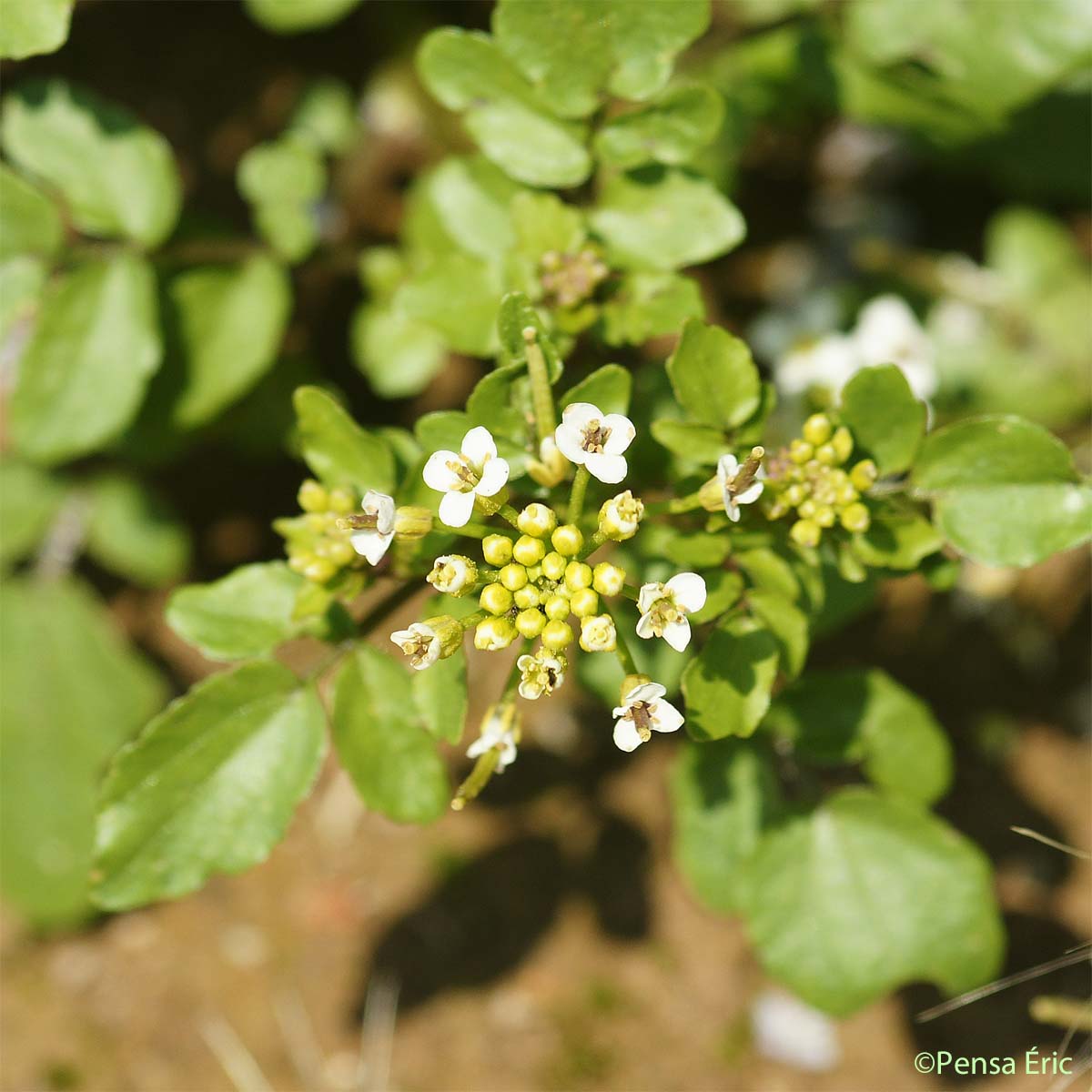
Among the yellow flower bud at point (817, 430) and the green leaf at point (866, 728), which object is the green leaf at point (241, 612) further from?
the green leaf at point (866, 728)

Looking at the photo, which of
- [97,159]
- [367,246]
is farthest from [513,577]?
[367,246]

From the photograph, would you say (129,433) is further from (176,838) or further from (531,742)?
(531,742)

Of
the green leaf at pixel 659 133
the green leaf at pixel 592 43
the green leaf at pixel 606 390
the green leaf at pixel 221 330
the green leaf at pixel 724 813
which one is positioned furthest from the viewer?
the green leaf at pixel 221 330

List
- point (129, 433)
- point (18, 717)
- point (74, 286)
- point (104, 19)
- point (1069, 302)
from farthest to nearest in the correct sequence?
point (104, 19) < point (1069, 302) < point (18, 717) < point (129, 433) < point (74, 286)

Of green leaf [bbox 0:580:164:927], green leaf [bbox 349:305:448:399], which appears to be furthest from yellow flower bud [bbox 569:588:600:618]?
green leaf [bbox 0:580:164:927]

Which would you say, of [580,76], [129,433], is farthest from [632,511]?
[129,433]

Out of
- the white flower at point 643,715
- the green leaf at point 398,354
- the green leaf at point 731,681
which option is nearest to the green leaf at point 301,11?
the green leaf at point 398,354

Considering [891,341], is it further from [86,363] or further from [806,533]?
[86,363]
